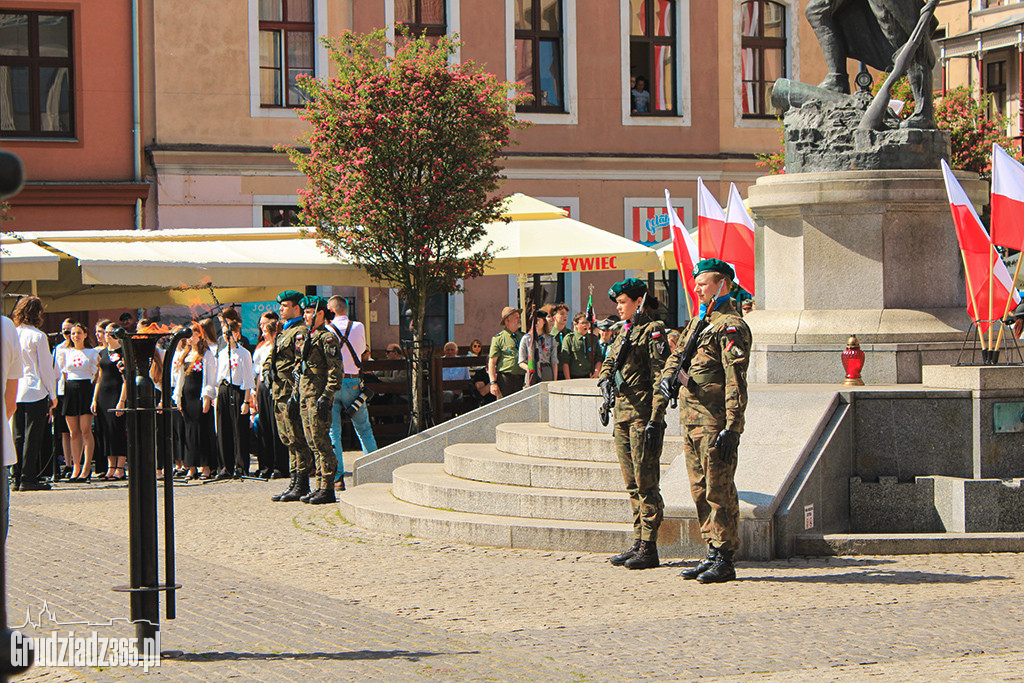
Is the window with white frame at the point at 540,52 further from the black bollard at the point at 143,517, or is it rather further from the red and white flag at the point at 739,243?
the black bollard at the point at 143,517

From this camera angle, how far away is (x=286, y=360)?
12.4 meters

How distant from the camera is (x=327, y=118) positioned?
1673 centimetres

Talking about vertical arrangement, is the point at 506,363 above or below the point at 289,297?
below

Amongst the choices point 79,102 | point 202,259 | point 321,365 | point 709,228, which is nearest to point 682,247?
point 709,228

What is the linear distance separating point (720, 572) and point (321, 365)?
16.8ft

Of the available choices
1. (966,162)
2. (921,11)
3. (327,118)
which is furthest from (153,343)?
(966,162)

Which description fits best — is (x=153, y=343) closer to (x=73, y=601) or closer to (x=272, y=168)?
(x=73, y=601)

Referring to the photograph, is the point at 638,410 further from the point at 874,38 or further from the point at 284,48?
the point at 284,48

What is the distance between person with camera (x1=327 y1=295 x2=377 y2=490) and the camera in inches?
503

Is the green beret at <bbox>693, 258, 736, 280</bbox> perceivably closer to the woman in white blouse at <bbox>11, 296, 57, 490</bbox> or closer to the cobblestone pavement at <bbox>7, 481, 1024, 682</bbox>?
the cobblestone pavement at <bbox>7, 481, 1024, 682</bbox>

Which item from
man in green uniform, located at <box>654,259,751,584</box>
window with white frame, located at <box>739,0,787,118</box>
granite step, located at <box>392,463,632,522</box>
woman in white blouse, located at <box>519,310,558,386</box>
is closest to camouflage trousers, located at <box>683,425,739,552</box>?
man in green uniform, located at <box>654,259,751,584</box>

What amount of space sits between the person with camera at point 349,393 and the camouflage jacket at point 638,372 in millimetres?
4401

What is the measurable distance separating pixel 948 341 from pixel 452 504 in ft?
13.4

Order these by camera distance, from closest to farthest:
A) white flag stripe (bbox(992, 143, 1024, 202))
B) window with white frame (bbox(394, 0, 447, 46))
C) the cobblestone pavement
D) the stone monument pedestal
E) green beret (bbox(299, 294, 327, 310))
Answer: the cobblestone pavement < white flag stripe (bbox(992, 143, 1024, 202)) < the stone monument pedestal < green beret (bbox(299, 294, 327, 310)) < window with white frame (bbox(394, 0, 447, 46))
